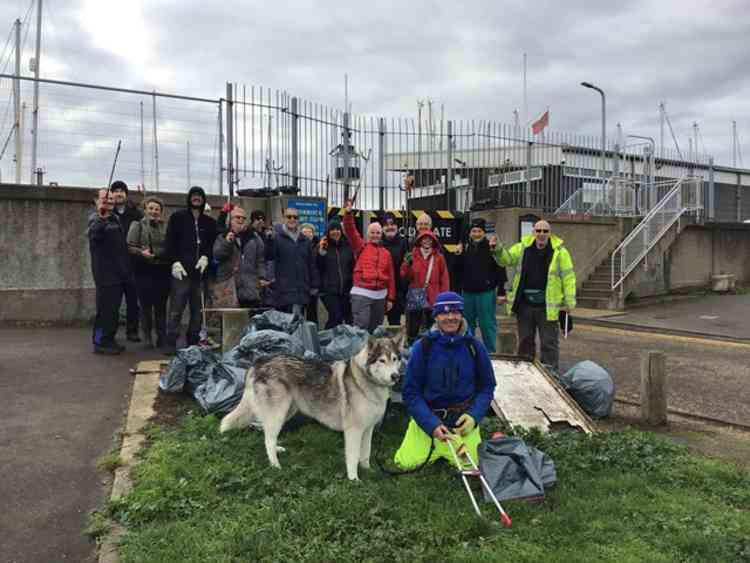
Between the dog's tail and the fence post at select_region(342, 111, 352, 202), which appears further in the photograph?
the fence post at select_region(342, 111, 352, 202)

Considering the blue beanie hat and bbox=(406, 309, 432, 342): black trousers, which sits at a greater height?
the blue beanie hat

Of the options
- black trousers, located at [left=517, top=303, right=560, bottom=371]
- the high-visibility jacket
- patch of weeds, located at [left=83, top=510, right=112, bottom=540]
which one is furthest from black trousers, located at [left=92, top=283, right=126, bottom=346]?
the high-visibility jacket

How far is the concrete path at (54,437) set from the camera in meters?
3.56

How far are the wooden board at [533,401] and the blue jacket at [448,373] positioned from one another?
3.77 feet

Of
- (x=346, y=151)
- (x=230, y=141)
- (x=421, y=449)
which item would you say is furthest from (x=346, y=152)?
(x=421, y=449)

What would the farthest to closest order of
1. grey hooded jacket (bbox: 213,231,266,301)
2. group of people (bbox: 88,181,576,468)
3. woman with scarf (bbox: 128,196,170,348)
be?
1. woman with scarf (bbox: 128,196,170,348)
2. grey hooded jacket (bbox: 213,231,266,301)
3. group of people (bbox: 88,181,576,468)

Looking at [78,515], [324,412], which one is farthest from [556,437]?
[78,515]

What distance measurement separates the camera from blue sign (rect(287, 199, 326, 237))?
1108 centimetres

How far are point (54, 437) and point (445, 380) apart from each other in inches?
131

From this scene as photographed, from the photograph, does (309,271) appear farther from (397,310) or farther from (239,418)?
(239,418)

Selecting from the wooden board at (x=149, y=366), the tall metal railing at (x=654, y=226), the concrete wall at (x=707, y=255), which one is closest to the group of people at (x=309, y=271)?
the wooden board at (x=149, y=366)

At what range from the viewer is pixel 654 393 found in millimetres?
6016

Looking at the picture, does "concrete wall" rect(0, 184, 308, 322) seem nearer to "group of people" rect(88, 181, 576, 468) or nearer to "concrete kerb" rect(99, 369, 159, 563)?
"group of people" rect(88, 181, 576, 468)

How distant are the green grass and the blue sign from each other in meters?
6.70
